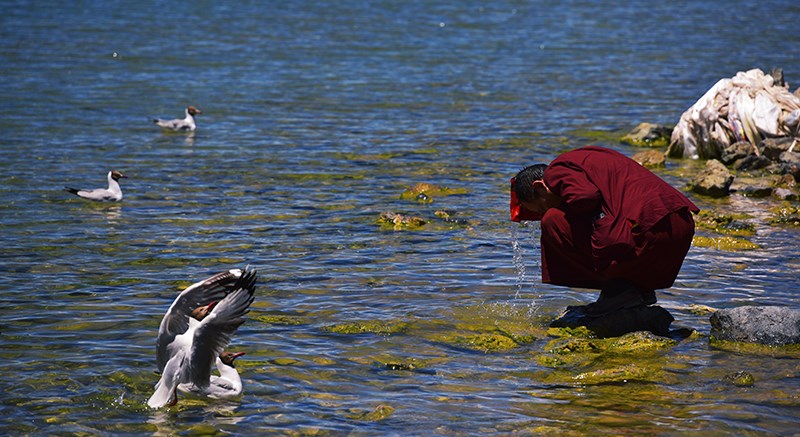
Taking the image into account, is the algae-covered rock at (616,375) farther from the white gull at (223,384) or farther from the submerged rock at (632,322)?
the white gull at (223,384)

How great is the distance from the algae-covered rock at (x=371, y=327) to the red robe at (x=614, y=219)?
1.32 m

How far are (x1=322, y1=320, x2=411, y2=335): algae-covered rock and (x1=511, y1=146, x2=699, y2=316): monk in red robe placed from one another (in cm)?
119

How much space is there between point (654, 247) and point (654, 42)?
26.4 metres

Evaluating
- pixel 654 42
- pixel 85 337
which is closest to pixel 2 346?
pixel 85 337

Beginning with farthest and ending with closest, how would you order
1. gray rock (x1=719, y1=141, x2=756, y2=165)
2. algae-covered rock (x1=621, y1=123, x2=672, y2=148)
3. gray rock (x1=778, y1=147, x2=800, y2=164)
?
1. algae-covered rock (x1=621, y1=123, x2=672, y2=148)
2. gray rock (x1=719, y1=141, x2=756, y2=165)
3. gray rock (x1=778, y1=147, x2=800, y2=164)

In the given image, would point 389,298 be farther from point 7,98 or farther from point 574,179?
point 7,98

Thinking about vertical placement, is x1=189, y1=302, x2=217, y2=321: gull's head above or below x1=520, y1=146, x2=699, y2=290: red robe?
below

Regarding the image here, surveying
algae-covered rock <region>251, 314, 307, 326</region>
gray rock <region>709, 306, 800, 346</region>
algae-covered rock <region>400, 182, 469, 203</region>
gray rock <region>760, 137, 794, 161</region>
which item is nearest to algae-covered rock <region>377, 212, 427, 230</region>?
algae-covered rock <region>400, 182, 469, 203</region>

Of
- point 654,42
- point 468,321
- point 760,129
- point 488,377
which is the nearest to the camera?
point 488,377

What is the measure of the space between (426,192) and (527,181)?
5558mm

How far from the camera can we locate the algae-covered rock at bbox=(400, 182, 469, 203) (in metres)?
13.2

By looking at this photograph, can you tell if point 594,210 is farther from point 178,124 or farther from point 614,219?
point 178,124

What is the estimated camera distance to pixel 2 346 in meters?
8.02

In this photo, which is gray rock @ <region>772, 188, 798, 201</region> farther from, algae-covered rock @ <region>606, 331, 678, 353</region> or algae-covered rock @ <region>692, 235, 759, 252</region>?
algae-covered rock @ <region>606, 331, 678, 353</region>
